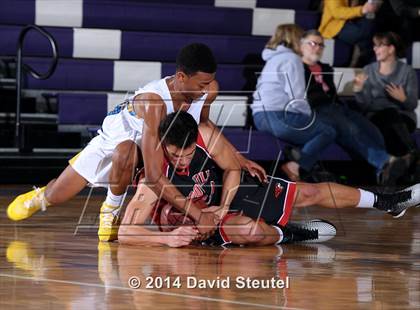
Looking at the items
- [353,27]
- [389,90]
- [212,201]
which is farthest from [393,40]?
[212,201]

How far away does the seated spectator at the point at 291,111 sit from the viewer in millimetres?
7039

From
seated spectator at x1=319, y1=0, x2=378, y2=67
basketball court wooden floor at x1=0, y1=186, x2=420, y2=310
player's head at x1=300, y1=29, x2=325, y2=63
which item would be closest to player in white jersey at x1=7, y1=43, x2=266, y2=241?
basketball court wooden floor at x1=0, y1=186, x2=420, y2=310

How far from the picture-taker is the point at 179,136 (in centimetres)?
439

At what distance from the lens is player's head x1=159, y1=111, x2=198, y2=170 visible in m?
4.38

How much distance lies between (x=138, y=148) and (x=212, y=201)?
0.42m

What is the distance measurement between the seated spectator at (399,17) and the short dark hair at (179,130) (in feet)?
12.4

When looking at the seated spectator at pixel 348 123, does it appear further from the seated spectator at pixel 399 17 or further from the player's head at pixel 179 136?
the player's head at pixel 179 136

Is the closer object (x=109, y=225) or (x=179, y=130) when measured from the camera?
(x=179, y=130)

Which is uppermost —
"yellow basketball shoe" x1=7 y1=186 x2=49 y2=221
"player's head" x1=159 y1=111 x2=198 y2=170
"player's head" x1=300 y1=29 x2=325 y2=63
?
"player's head" x1=300 y1=29 x2=325 y2=63

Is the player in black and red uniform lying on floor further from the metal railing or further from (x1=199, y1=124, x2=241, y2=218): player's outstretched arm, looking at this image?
the metal railing

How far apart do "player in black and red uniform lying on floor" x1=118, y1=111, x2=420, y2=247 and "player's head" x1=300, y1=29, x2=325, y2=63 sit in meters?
2.32

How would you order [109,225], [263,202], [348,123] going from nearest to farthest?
[263,202], [109,225], [348,123]

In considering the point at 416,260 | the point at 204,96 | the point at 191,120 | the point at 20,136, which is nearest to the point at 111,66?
the point at 20,136

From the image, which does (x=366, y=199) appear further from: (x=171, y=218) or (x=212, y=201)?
(x=171, y=218)
